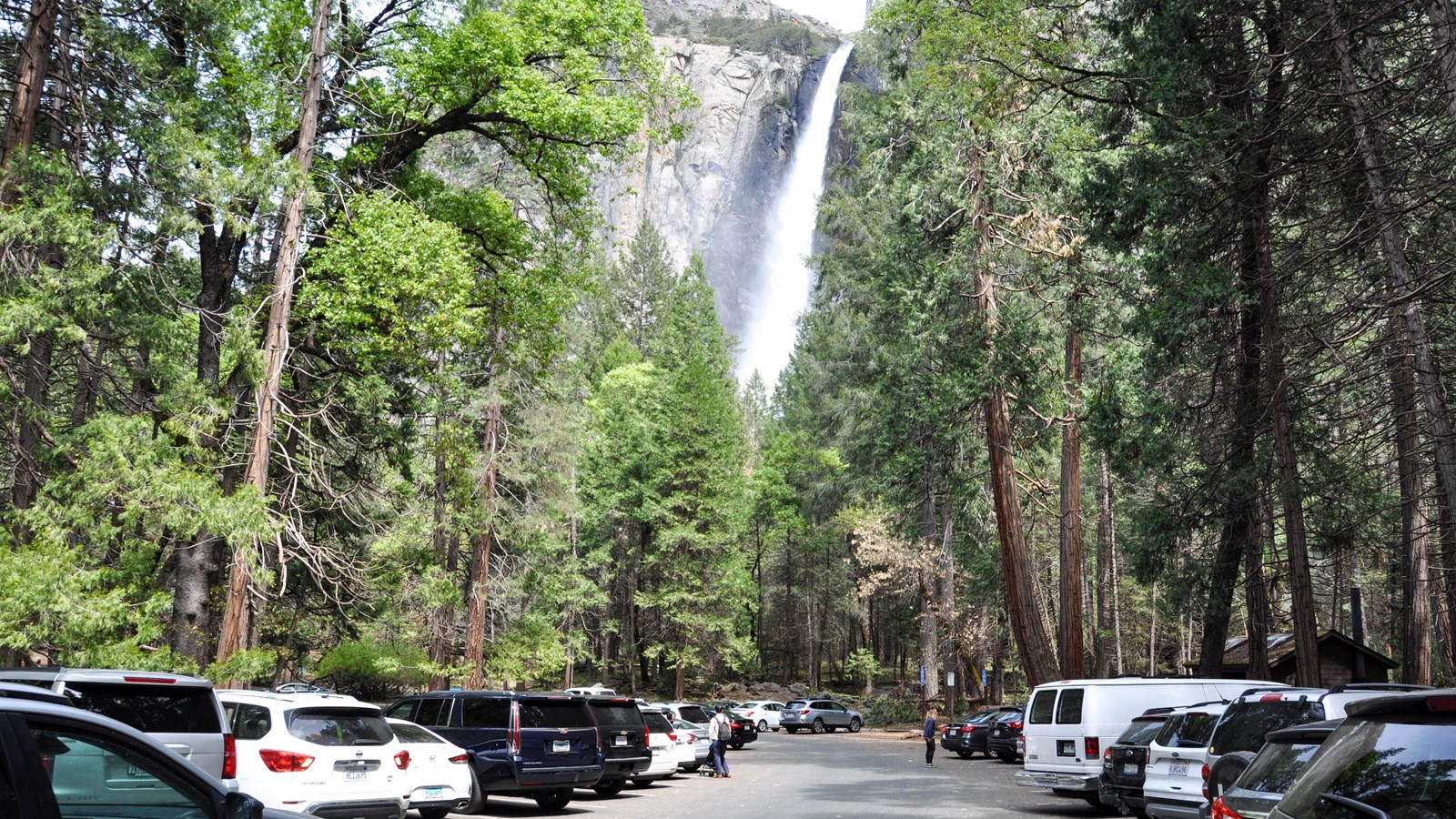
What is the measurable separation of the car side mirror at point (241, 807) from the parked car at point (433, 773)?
9336 mm

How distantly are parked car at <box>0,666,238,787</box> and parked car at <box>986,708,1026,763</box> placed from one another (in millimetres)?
24505

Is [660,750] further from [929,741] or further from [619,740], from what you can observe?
[929,741]

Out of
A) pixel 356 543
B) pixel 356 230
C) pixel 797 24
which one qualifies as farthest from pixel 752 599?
pixel 797 24

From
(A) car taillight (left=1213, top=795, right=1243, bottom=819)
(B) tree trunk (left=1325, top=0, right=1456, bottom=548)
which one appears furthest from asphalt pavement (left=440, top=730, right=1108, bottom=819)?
(A) car taillight (left=1213, top=795, right=1243, bottom=819)

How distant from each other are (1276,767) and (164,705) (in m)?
Result: 8.07

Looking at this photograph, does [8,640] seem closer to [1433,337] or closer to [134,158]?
[134,158]

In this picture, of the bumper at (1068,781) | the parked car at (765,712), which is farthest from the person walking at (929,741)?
the parked car at (765,712)

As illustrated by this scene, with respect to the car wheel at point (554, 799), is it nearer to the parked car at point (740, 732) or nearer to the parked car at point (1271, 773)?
the parked car at point (1271, 773)

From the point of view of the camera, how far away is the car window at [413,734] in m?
14.4

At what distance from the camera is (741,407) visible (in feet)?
272

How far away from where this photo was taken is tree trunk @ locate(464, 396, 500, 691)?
102 feet

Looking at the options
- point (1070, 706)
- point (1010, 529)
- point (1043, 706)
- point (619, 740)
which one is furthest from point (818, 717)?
→ point (1070, 706)

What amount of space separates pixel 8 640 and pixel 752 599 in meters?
50.1

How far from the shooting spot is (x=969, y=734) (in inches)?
1246
